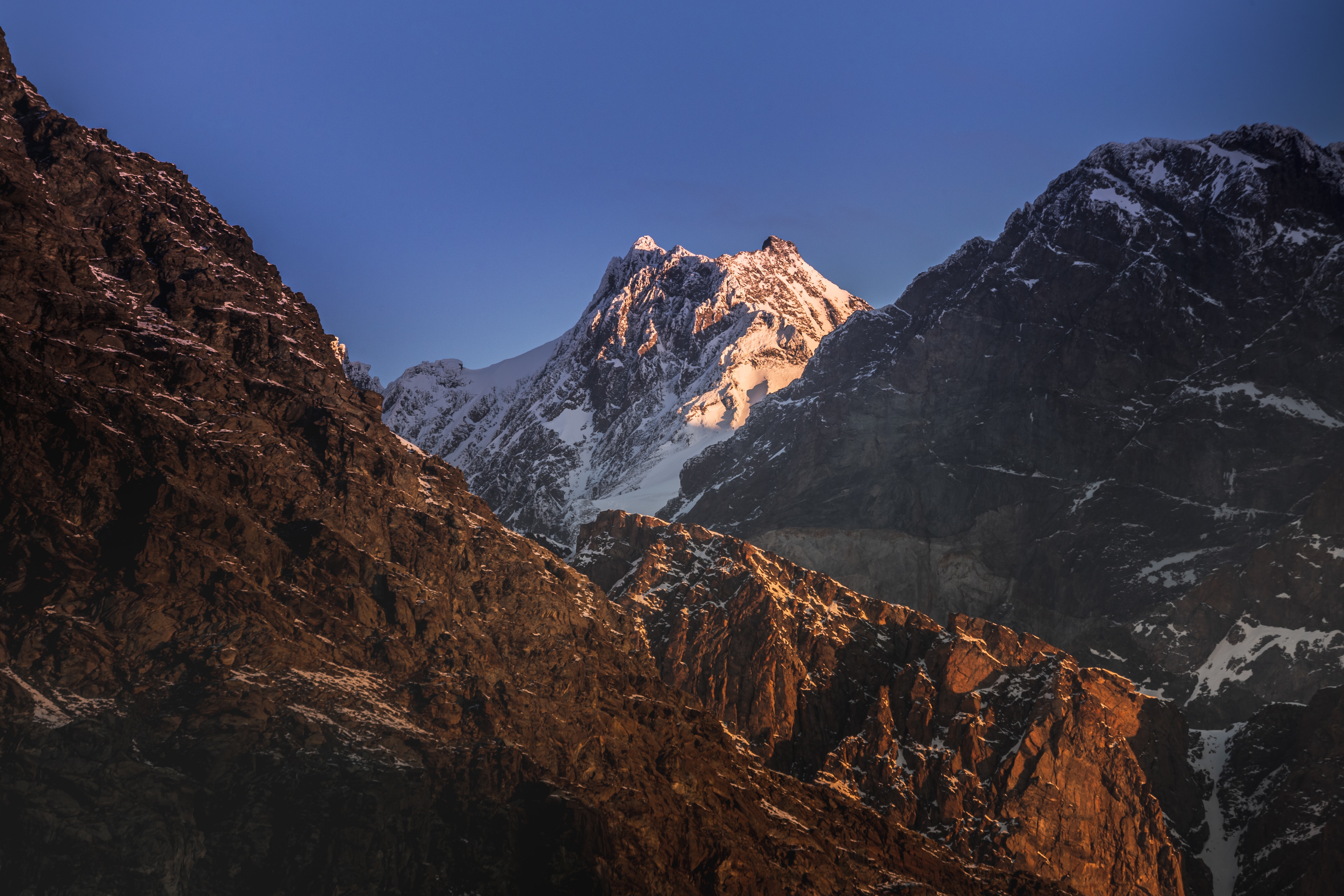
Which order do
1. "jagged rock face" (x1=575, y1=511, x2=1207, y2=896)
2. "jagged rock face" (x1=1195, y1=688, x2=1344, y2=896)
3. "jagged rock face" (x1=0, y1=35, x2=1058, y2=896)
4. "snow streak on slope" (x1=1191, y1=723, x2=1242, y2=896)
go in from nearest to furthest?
"jagged rock face" (x1=0, y1=35, x2=1058, y2=896)
"jagged rock face" (x1=1195, y1=688, x2=1344, y2=896)
"jagged rock face" (x1=575, y1=511, x2=1207, y2=896)
"snow streak on slope" (x1=1191, y1=723, x2=1242, y2=896)

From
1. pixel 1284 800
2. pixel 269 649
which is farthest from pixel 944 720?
pixel 269 649

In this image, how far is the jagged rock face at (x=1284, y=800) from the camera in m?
164

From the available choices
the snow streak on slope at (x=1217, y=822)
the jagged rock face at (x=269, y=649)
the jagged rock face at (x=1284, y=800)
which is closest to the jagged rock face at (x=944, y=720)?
the snow streak on slope at (x=1217, y=822)

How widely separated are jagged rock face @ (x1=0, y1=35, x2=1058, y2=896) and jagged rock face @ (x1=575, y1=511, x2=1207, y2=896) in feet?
42.9

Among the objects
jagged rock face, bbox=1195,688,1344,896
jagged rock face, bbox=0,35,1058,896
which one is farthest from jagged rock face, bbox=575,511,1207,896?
jagged rock face, bbox=0,35,1058,896

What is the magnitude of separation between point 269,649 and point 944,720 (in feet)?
285

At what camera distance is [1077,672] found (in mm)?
184875

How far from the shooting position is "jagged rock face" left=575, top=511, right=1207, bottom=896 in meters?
166

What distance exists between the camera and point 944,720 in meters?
177

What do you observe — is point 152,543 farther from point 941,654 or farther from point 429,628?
point 941,654

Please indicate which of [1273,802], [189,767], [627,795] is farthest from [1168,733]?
[189,767]

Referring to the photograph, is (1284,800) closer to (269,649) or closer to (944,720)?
(944,720)

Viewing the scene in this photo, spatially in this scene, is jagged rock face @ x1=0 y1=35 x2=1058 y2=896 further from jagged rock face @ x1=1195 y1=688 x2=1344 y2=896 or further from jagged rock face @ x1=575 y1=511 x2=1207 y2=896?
jagged rock face @ x1=1195 y1=688 x2=1344 y2=896

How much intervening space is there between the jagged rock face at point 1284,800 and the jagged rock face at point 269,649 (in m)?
37.5
